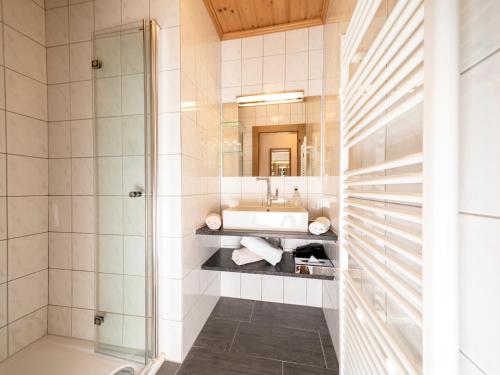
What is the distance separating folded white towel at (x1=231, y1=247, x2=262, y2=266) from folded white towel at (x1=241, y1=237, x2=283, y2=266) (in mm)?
34

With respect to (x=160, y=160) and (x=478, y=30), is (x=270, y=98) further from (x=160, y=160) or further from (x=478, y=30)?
(x=478, y=30)

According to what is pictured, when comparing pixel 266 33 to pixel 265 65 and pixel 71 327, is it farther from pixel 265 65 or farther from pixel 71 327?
pixel 71 327

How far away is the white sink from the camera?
136cm

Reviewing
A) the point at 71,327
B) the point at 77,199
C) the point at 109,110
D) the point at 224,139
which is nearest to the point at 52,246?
the point at 77,199

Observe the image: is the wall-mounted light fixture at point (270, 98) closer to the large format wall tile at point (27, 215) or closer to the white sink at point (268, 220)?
the white sink at point (268, 220)

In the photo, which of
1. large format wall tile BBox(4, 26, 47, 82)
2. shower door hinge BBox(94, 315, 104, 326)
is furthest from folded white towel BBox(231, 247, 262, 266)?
large format wall tile BBox(4, 26, 47, 82)

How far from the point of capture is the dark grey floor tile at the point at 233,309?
163 cm

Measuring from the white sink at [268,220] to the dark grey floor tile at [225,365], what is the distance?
2.54ft

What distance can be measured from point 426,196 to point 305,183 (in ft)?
4.70

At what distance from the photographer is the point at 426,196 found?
1.24 ft

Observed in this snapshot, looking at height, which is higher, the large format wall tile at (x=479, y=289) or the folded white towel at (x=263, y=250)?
the large format wall tile at (x=479, y=289)

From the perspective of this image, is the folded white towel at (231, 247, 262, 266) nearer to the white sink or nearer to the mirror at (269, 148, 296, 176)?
the white sink

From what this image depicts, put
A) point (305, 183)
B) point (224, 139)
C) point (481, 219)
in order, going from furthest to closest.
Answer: point (224, 139) < point (305, 183) < point (481, 219)

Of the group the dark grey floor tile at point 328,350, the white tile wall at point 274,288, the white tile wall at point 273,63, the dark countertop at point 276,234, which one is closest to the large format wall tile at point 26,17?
the white tile wall at point 273,63
